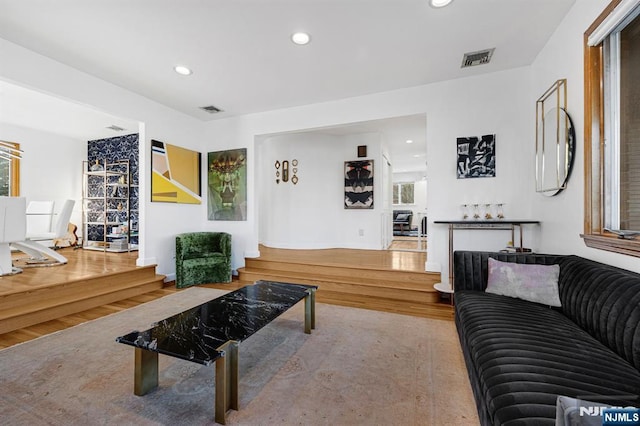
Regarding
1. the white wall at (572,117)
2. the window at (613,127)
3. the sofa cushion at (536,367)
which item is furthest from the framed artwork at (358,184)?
the sofa cushion at (536,367)

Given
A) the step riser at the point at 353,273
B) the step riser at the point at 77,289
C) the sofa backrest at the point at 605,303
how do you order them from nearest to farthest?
the sofa backrest at the point at 605,303 → the step riser at the point at 77,289 → the step riser at the point at 353,273

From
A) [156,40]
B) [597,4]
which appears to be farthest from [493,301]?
[156,40]

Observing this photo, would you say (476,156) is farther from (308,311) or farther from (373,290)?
(308,311)

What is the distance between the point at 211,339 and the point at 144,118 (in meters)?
3.84

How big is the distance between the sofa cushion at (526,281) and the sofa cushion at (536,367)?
19 centimetres

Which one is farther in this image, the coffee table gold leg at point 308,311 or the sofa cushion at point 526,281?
the coffee table gold leg at point 308,311

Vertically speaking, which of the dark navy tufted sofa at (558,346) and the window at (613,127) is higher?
the window at (613,127)

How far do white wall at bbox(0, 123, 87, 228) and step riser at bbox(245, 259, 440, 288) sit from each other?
199 inches

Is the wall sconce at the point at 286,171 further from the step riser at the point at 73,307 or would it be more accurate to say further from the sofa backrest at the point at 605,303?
the sofa backrest at the point at 605,303

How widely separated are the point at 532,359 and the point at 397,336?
1314mm

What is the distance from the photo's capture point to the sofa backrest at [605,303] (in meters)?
1.32

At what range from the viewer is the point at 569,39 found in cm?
235

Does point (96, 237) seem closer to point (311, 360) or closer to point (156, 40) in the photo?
point (156, 40)

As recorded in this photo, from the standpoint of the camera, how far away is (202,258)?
14.1ft
